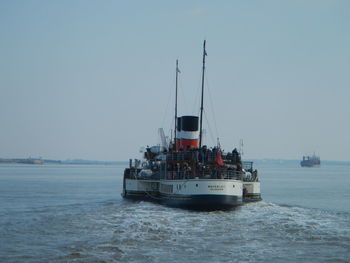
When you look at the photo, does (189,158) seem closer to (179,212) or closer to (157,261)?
(179,212)

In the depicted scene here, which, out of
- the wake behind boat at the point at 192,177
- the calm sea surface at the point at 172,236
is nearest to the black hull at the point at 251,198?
the wake behind boat at the point at 192,177

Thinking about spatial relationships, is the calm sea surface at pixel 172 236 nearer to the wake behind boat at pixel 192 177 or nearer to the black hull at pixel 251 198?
the wake behind boat at pixel 192 177

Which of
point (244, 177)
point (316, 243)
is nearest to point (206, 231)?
point (316, 243)

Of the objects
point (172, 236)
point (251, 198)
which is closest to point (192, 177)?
point (251, 198)

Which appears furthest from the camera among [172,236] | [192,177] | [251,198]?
[251,198]

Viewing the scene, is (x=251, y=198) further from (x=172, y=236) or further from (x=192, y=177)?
(x=172, y=236)

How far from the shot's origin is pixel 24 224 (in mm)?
37312

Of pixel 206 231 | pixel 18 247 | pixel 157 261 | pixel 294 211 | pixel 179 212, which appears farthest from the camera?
pixel 294 211

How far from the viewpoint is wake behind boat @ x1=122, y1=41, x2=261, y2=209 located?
44.5 metres

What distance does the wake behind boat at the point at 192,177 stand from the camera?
44469mm

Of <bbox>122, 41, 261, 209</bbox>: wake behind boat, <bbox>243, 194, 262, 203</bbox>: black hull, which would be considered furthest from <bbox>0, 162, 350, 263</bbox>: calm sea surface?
<bbox>243, 194, 262, 203</bbox>: black hull

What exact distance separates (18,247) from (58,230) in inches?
231

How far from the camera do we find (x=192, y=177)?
47.0 m

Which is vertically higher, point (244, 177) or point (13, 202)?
point (244, 177)
